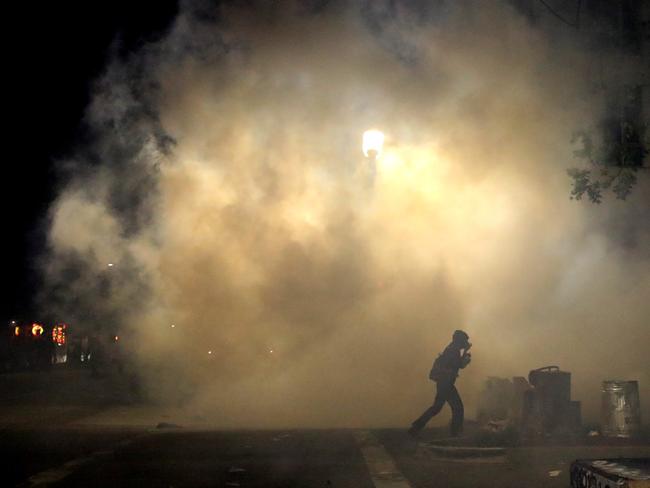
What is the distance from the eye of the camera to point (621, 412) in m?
8.86

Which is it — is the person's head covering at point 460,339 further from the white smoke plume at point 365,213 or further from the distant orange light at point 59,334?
the distant orange light at point 59,334

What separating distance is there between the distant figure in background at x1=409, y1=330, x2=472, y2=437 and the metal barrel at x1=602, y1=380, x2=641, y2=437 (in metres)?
1.60

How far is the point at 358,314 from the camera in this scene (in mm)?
17094

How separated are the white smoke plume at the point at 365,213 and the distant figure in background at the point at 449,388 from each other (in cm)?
471

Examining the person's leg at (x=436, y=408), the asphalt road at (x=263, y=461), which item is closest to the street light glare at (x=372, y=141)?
the person's leg at (x=436, y=408)

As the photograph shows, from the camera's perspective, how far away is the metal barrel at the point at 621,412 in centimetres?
882

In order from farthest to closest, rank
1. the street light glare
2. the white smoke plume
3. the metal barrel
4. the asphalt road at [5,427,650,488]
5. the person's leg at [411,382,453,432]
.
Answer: the white smoke plume < the street light glare < the person's leg at [411,382,453,432] < the metal barrel < the asphalt road at [5,427,650,488]

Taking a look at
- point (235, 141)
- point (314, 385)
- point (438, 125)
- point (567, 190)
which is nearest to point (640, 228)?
point (567, 190)

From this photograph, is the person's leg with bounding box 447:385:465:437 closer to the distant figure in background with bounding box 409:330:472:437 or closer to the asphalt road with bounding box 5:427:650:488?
the distant figure in background with bounding box 409:330:472:437

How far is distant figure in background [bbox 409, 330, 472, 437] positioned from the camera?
8.88 meters

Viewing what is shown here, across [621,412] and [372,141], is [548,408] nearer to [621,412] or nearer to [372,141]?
[621,412]

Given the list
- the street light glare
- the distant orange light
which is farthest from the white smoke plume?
the distant orange light

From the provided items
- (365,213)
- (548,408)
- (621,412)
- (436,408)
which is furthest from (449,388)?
(365,213)

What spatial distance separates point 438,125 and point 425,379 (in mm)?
5147
